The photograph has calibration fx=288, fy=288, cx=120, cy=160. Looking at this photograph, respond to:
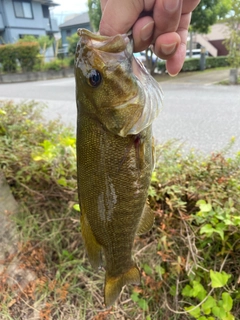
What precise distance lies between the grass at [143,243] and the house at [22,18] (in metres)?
26.9

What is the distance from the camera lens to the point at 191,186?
222cm

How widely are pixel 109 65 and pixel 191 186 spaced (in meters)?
1.40

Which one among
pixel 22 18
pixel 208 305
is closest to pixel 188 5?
pixel 208 305

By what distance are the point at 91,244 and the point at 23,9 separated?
2974 centimetres

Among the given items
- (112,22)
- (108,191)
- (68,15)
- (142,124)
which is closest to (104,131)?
(142,124)

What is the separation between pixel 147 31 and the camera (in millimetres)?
1148

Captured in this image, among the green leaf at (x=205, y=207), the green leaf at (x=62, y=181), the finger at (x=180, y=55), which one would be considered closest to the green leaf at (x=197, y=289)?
the green leaf at (x=205, y=207)

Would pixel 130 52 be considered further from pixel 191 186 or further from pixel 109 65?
pixel 191 186

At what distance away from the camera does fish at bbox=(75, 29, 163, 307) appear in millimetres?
1092

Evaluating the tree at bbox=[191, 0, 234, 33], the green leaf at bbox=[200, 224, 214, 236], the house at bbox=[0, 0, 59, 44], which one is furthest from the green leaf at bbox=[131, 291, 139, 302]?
the house at bbox=[0, 0, 59, 44]

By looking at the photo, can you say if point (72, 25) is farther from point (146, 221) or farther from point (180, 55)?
point (146, 221)

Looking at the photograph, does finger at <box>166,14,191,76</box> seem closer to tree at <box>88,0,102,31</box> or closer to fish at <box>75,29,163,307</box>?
fish at <box>75,29,163,307</box>

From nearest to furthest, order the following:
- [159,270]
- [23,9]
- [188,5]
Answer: [188,5] → [159,270] → [23,9]

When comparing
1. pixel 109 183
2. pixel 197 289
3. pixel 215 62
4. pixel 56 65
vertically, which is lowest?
pixel 215 62
